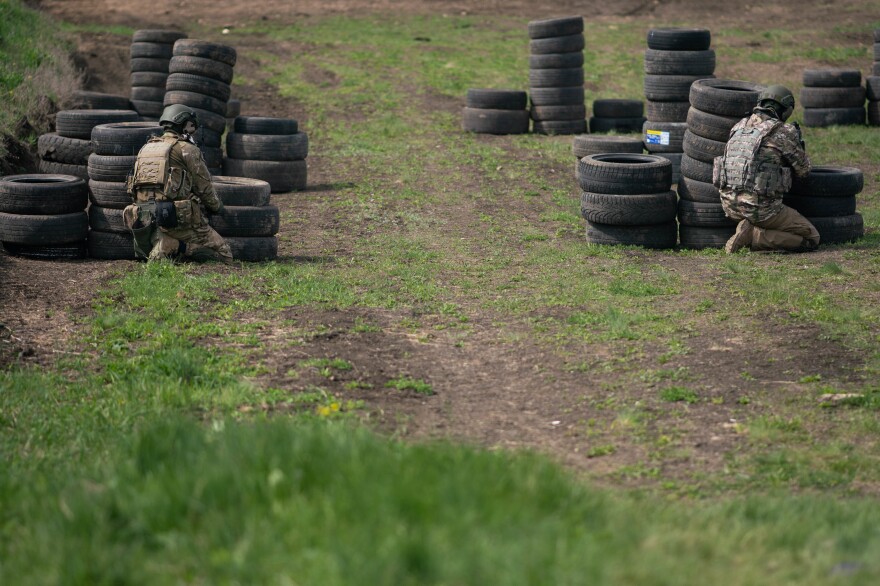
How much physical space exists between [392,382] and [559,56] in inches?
511

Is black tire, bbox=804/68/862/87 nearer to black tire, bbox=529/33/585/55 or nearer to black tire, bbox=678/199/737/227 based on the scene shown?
black tire, bbox=529/33/585/55

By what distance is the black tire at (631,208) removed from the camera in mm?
12211

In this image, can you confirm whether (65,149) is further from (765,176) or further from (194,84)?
(765,176)

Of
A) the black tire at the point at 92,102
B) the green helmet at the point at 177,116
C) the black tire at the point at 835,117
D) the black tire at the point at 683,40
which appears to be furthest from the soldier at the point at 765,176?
the black tire at the point at 92,102

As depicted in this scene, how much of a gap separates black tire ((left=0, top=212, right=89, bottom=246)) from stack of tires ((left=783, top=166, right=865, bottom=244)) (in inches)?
323

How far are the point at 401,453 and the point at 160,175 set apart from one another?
669 cm

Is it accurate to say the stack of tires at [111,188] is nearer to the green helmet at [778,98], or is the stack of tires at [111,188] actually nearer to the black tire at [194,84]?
the black tire at [194,84]

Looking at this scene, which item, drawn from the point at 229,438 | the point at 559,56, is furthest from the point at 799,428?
the point at 559,56

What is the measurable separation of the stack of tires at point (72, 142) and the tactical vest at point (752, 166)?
7.63 metres

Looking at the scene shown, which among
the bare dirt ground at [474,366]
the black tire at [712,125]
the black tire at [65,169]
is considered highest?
the black tire at [712,125]

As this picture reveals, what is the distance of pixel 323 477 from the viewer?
462 centimetres

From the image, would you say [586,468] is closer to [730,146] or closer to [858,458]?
[858,458]

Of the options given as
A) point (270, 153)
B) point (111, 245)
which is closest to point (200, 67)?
point (270, 153)

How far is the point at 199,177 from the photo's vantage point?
1118 centimetres
